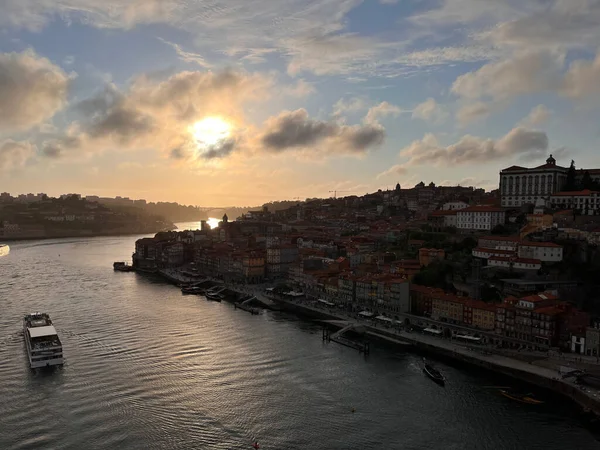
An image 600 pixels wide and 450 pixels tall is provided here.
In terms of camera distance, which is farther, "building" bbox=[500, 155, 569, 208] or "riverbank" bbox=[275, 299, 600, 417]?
"building" bbox=[500, 155, 569, 208]

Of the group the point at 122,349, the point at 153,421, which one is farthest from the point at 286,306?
the point at 153,421

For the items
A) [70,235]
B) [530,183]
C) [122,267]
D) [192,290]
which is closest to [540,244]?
[530,183]

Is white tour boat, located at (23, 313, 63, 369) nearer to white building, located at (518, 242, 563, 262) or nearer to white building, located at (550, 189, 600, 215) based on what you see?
white building, located at (518, 242, 563, 262)

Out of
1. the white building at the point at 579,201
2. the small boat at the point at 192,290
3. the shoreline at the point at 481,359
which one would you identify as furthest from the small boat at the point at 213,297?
the white building at the point at 579,201

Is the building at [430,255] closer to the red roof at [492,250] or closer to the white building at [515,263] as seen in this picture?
the red roof at [492,250]

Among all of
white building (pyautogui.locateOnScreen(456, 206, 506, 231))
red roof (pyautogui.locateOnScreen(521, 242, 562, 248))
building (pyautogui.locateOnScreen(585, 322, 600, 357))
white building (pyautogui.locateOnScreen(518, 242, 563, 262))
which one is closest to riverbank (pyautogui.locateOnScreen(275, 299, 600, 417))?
building (pyautogui.locateOnScreen(585, 322, 600, 357))

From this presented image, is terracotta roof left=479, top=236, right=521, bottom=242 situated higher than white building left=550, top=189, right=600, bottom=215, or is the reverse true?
white building left=550, top=189, right=600, bottom=215

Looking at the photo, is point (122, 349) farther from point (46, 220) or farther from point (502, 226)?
point (46, 220)
